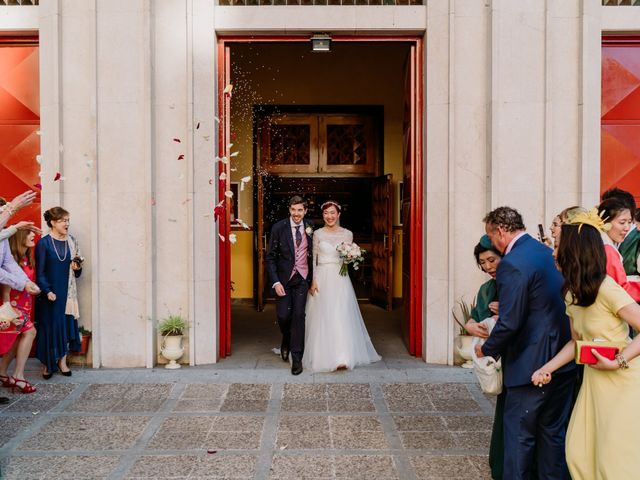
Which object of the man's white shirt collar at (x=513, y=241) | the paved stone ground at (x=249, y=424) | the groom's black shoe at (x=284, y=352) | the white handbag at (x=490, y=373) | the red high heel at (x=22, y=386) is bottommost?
the paved stone ground at (x=249, y=424)

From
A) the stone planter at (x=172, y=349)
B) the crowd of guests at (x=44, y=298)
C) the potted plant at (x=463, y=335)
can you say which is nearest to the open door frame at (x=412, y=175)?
the potted plant at (x=463, y=335)

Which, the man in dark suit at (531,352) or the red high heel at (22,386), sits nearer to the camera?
the man in dark suit at (531,352)

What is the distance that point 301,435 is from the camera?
536cm

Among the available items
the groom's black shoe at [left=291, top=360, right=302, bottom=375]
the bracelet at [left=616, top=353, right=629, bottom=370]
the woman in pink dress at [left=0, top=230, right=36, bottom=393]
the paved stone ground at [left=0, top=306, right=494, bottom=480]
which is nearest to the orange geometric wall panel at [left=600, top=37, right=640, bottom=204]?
the paved stone ground at [left=0, top=306, right=494, bottom=480]

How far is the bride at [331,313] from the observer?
25.1ft

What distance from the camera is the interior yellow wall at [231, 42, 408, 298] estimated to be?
42.7 ft

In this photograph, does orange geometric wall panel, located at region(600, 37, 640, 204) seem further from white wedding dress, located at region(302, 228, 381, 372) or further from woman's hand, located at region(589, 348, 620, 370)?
woman's hand, located at region(589, 348, 620, 370)

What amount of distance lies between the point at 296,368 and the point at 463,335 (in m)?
2.20

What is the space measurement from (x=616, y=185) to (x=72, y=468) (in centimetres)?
746

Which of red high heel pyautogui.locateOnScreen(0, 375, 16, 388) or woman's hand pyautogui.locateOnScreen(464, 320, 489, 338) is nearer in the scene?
woman's hand pyautogui.locateOnScreen(464, 320, 489, 338)

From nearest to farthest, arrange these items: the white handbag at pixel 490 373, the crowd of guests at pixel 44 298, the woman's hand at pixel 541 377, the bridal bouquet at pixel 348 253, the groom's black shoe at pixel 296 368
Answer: the woman's hand at pixel 541 377 < the white handbag at pixel 490 373 < the crowd of guests at pixel 44 298 < the groom's black shoe at pixel 296 368 < the bridal bouquet at pixel 348 253

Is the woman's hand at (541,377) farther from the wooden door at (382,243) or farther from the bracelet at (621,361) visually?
the wooden door at (382,243)

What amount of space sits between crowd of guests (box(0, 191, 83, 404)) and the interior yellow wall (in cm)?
586

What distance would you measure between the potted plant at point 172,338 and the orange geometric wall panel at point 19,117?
2412 mm
